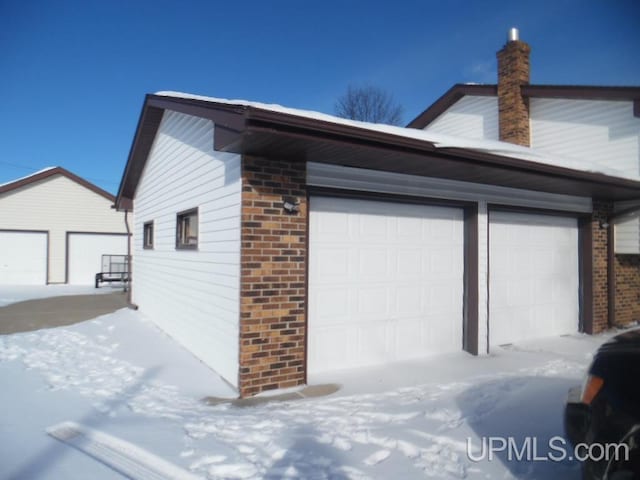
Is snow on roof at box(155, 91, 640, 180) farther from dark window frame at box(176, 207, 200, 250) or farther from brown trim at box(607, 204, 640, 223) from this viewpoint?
dark window frame at box(176, 207, 200, 250)

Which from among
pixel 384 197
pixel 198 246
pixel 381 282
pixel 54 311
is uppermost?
pixel 384 197

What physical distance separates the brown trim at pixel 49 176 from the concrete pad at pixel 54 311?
685 centimetres

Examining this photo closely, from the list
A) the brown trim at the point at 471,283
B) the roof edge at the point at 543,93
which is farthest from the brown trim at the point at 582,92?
the brown trim at the point at 471,283

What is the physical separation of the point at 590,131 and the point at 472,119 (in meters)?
3.36

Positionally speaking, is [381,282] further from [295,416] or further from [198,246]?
[198,246]

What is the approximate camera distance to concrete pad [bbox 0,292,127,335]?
877cm

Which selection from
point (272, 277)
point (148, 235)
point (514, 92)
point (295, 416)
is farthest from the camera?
point (514, 92)

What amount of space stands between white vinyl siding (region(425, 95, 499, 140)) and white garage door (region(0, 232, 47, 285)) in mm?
17063

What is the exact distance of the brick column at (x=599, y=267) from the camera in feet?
26.5

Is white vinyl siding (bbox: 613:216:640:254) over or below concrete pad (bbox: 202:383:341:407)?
over

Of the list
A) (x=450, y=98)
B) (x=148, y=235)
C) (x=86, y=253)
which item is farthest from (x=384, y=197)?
(x=86, y=253)

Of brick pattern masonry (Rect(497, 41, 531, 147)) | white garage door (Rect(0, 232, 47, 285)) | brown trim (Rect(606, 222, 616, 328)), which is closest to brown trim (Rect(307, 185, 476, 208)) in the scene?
brown trim (Rect(606, 222, 616, 328))

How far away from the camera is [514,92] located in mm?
10812

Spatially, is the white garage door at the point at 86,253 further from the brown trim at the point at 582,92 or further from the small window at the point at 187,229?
the brown trim at the point at 582,92
